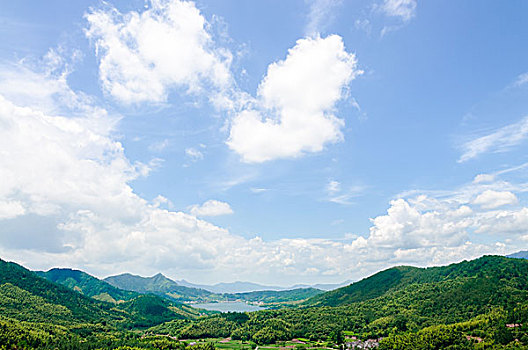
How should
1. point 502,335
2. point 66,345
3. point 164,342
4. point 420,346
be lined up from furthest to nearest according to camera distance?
1. point 164,342
2. point 66,345
3. point 420,346
4. point 502,335

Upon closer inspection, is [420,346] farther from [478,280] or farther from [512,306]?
[478,280]

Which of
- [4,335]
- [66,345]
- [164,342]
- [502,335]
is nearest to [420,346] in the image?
[502,335]

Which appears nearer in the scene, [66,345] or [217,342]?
[66,345]

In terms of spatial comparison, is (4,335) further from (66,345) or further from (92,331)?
(92,331)

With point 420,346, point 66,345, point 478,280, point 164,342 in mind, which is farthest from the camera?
point 478,280

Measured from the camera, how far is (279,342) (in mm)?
188625

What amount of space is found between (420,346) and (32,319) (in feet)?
658

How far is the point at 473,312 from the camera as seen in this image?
164 metres

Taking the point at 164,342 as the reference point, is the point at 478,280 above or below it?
above

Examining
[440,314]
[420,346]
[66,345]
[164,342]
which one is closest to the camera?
[420,346]

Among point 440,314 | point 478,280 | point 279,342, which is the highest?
point 478,280

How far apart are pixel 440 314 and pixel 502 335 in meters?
62.4

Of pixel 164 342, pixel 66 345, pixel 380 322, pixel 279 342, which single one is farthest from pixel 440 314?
pixel 66 345

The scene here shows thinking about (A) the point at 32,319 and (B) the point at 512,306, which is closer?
(B) the point at 512,306
